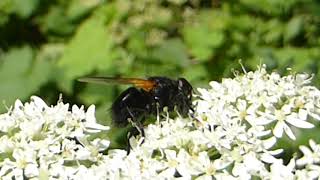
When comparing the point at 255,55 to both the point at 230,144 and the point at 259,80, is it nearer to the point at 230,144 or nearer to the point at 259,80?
the point at 259,80

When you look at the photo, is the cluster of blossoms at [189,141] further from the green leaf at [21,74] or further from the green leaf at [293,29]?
the green leaf at [293,29]

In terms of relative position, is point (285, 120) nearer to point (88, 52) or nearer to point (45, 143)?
point (45, 143)

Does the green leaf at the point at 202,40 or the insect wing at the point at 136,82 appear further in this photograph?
the green leaf at the point at 202,40

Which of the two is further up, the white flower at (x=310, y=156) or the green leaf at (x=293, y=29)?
the green leaf at (x=293, y=29)

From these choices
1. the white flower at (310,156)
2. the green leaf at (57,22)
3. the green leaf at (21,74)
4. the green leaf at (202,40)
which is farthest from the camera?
the green leaf at (57,22)

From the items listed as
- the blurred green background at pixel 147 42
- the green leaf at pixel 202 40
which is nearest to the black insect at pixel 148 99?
the blurred green background at pixel 147 42

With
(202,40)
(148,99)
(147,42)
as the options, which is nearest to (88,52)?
(147,42)

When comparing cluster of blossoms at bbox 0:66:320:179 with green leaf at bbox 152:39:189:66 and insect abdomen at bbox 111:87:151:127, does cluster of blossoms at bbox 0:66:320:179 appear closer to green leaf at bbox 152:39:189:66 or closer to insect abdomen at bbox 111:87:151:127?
insect abdomen at bbox 111:87:151:127

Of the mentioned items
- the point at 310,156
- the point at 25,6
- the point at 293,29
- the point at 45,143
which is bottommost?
the point at 310,156
